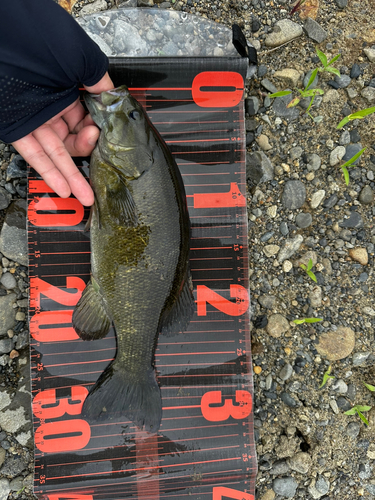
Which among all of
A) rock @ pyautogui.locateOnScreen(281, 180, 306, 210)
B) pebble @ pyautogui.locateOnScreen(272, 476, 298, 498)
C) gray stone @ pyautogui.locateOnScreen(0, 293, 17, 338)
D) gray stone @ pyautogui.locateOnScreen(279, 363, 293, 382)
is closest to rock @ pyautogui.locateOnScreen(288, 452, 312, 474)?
pebble @ pyautogui.locateOnScreen(272, 476, 298, 498)

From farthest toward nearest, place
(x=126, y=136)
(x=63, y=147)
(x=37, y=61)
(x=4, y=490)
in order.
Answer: (x=4, y=490)
(x=63, y=147)
(x=126, y=136)
(x=37, y=61)

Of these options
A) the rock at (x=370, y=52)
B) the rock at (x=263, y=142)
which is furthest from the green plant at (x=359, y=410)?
the rock at (x=370, y=52)

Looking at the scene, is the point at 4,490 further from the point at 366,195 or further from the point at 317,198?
the point at 366,195

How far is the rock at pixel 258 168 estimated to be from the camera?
2.97m

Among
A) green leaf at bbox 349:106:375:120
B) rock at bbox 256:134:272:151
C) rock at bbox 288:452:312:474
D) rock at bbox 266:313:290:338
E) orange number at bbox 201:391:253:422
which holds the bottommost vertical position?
rock at bbox 288:452:312:474

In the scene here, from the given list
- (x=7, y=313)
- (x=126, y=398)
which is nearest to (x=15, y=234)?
(x=7, y=313)

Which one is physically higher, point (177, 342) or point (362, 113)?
point (362, 113)

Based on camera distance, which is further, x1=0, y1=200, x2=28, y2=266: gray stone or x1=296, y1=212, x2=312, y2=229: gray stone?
x1=296, y1=212, x2=312, y2=229: gray stone

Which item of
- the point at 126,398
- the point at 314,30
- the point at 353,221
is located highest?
the point at 314,30

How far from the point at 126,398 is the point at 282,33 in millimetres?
3377

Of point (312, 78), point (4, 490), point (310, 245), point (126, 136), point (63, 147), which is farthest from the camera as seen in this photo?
point (310, 245)

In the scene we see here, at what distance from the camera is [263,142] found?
2994 millimetres

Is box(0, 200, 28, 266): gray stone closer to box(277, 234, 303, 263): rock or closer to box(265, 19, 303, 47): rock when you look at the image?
box(277, 234, 303, 263): rock

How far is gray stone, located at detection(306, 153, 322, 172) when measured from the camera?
119 inches
